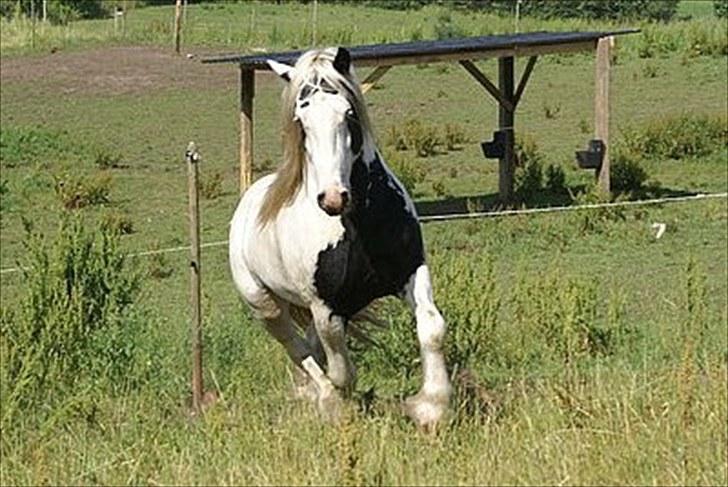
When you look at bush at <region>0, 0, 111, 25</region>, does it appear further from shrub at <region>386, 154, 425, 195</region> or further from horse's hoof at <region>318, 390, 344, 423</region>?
horse's hoof at <region>318, 390, 344, 423</region>

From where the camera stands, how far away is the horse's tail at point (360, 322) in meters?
6.84

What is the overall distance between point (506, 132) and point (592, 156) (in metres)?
1.41

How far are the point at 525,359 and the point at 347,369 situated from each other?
205cm

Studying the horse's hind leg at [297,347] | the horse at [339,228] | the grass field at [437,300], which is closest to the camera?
the grass field at [437,300]

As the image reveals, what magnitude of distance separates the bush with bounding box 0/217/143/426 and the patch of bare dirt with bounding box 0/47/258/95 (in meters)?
17.6

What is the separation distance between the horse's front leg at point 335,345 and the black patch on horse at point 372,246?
0.09 metres

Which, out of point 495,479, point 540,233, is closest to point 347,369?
point 495,479

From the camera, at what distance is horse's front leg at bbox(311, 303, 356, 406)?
634cm

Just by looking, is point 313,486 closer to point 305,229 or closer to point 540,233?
point 305,229

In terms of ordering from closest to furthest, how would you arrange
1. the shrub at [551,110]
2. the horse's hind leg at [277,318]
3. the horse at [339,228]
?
the horse at [339,228] → the horse's hind leg at [277,318] → the shrub at [551,110]

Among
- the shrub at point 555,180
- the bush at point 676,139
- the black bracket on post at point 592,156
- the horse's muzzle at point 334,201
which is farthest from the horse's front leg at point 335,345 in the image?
the bush at point 676,139

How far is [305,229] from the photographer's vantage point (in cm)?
630

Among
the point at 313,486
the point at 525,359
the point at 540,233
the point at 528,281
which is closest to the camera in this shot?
the point at 313,486

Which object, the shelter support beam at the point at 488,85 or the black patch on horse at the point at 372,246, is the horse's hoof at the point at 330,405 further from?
the shelter support beam at the point at 488,85
